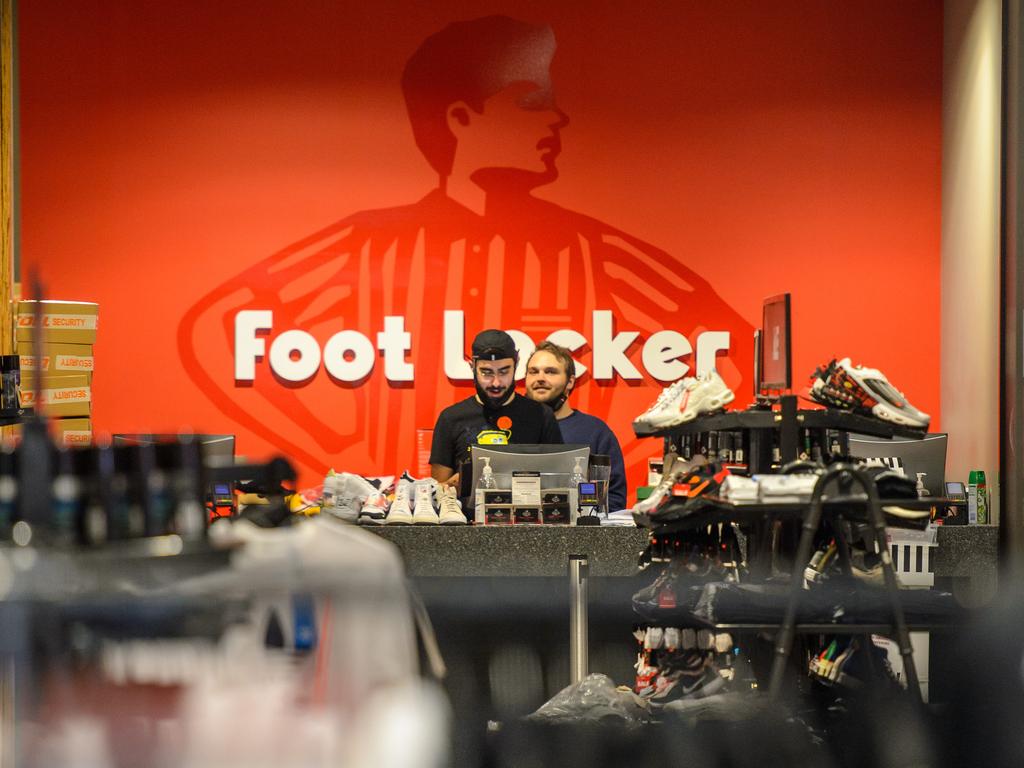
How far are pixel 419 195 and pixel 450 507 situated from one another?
8.56 feet

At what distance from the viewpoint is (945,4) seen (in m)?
6.61

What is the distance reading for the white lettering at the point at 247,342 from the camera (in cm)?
652

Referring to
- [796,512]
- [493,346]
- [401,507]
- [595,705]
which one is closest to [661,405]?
[796,512]

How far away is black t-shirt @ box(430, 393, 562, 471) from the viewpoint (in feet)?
17.8

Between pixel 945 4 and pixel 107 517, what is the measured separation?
622cm

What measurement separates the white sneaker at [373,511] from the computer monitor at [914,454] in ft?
5.94

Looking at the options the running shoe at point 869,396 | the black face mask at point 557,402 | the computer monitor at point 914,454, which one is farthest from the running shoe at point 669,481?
the black face mask at point 557,402

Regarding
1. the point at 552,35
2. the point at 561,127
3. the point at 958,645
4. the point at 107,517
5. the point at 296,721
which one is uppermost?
the point at 552,35

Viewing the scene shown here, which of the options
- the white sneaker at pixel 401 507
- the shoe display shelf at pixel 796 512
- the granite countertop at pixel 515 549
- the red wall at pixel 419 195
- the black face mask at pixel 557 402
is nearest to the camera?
the shoe display shelf at pixel 796 512

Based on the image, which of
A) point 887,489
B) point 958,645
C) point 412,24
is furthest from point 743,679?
point 412,24

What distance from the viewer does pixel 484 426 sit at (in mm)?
5453

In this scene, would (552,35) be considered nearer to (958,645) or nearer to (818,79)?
(818,79)

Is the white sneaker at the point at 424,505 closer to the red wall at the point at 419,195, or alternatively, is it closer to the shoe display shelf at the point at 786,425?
the shoe display shelf at the point at 786,425

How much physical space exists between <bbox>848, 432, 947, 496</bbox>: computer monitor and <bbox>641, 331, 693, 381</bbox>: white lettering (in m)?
2.01
